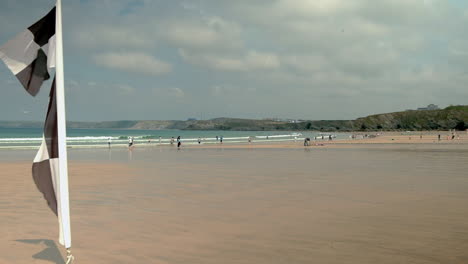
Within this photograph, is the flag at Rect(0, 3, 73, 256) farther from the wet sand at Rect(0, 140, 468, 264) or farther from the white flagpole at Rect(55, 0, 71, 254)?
the wet sand at Rect(0, 140, 468, 264)

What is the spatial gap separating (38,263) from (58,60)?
127 inches

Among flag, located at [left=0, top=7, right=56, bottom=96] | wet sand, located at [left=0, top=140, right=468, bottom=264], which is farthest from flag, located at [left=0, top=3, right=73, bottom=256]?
wet sand, located at [left=0, top=140, right=468, bottom=264]

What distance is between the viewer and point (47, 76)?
5.18m

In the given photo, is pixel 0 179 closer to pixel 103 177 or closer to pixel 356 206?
pixel 103 177

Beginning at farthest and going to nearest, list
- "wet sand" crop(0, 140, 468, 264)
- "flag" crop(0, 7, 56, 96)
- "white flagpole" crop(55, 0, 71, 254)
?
"wet sand" crop(0, 140, 468, 264) < "flag" crop(0, 7, 56, 96) < "white flagpole" crop(55, 0, 71, 254)

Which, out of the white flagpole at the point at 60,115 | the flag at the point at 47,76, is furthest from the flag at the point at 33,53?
the white flagpole at the point at 60,115

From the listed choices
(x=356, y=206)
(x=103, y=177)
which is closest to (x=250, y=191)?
(x=356, y=206)

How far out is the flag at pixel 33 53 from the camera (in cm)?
501

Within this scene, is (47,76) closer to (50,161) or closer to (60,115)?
(60,115)

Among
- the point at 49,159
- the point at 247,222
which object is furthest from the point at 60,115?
the point at 247,222

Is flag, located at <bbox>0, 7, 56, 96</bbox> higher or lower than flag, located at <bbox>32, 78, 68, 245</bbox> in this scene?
higher

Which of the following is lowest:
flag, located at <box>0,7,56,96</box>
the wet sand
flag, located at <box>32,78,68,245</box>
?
the wet sand

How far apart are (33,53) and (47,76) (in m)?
0.32

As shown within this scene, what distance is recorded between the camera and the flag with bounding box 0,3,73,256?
16.0 ft
